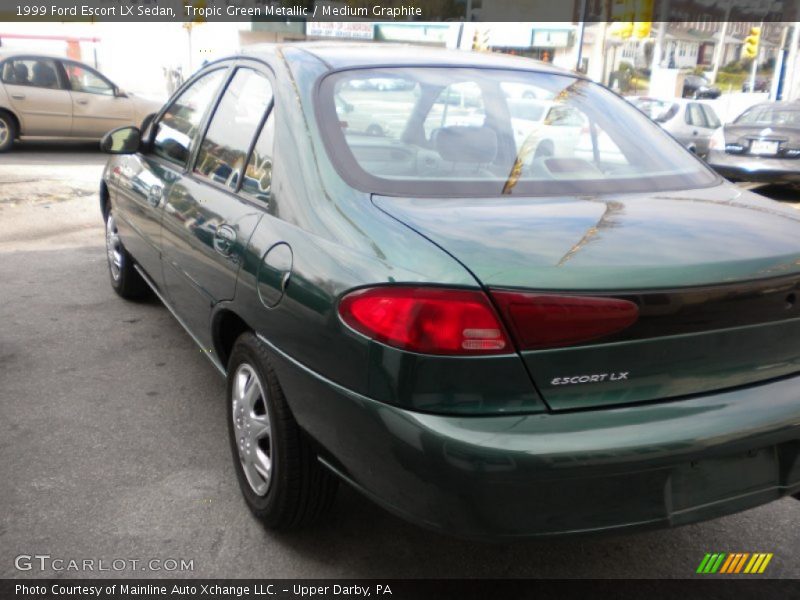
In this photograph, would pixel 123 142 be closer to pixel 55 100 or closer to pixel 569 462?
pixel 569 462

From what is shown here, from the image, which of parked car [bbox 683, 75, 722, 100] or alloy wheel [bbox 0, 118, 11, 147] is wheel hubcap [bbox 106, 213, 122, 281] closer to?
alloy wheel [bbox 0, 118, 11, 147]

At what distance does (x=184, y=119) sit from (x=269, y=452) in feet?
6.73

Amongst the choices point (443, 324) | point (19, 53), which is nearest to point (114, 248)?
point (443, 324)

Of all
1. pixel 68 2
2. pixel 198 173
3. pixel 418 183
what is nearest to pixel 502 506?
pixel 418 183

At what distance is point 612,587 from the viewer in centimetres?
257

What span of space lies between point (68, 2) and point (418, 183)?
128 feet

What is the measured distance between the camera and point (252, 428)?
279cm

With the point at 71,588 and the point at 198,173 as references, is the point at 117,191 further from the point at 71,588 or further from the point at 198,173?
the point at 71,588

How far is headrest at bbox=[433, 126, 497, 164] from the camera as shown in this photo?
2787 millimetres

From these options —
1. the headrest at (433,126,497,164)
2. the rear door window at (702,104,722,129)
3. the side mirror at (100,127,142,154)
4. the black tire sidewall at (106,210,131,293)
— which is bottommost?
the black tire sidewall at (106,210,131,293)

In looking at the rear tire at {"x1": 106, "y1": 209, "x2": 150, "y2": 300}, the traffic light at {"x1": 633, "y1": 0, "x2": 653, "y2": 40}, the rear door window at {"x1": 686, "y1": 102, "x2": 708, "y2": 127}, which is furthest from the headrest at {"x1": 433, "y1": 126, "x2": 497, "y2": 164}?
the traffic light at {"x1": 633, "y1": 0, "x2": 653, "y2": 40}

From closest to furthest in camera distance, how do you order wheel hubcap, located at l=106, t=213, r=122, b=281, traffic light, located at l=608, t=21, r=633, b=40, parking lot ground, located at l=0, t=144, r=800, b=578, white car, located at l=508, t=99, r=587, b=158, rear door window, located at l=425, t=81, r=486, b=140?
parking lot ground, located at l=0, t=144, r=800, b=578 < white car, located at l=508, t=99, r=587, b=158 < rear door window, located at l=425, t=81, r=486, b=140 < wheel hubcap, located at l=106, t=213, r=122, b=281 < traffic light, located at l=608, t=21, r=633, b=40
